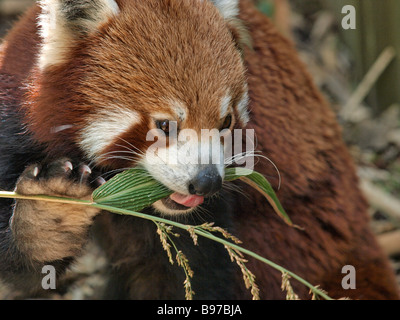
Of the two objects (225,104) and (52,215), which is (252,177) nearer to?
(225,104)

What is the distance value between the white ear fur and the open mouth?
1101mm

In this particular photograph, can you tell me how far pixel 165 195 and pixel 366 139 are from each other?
3.97m

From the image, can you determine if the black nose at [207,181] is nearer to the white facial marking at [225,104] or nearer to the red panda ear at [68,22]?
the white facial marking at [225,104]

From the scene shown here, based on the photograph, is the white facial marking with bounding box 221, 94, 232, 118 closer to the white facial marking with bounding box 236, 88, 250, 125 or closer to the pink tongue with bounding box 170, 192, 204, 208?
the white facial marking with bounding box 236, 88, 250, 125

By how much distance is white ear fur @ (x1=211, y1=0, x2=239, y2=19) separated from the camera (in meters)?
3.40

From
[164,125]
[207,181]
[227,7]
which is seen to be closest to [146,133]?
[164,125]

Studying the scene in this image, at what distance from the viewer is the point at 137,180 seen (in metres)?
3.10

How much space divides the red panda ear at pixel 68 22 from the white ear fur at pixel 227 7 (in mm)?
631

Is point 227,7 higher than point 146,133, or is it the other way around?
point 227,7

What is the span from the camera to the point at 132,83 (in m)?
3.00


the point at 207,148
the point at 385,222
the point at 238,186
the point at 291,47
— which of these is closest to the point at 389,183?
the point at 385,222

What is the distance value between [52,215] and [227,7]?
5.19ft

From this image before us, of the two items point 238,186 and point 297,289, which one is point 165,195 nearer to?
point 238,186

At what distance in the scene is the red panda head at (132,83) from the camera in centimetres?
301
